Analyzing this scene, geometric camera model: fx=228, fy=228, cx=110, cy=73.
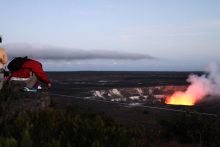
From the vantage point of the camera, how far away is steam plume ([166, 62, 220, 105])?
27.6m

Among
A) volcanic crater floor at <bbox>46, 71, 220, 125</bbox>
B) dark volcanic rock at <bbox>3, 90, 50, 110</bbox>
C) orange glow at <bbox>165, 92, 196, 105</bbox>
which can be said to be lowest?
orange glow at <bbox>165, 92, 196, 105</bbox>

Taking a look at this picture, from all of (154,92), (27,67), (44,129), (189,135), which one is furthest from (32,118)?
(154,92)

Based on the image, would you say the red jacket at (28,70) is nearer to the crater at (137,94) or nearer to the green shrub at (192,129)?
the green shrub at (192,129)

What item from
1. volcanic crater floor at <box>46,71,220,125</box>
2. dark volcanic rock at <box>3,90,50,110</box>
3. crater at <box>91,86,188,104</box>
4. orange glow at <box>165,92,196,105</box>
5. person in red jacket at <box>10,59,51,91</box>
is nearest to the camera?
dark volcanic rock at <box>3,90,50,110</box>

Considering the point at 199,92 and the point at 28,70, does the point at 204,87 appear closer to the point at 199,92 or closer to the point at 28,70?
the point at 199,92

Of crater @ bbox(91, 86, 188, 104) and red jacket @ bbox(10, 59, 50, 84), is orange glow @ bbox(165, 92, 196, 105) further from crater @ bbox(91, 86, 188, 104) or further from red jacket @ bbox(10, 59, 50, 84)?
red jacket @ bbox(10, 59, 50, 84)

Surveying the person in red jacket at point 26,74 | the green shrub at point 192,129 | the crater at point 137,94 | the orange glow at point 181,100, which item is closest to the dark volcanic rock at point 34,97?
the person in red jacket at point 26,74

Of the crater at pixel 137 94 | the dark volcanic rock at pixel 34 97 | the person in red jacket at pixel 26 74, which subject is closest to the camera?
the dark volcanic rock at pixel 34 97

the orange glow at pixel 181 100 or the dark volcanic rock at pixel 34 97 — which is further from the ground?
the dark volcanic rock at pixel 34 97

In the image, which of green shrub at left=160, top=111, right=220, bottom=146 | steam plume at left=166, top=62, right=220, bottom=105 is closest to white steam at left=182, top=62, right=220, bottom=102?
steam plume at left=166, top=62, right=220, bottom=105

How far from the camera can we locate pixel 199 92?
97.6 feet

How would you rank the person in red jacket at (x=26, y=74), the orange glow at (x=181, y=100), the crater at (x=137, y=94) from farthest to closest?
the orange glow at (x=181, y=100)
the crater at (x=137, y=94)
the person in red jacket at (x=26, y=74)

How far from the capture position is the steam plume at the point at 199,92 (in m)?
27.6

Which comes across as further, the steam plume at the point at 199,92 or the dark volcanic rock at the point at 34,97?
the steam plume at the point at 199,92
